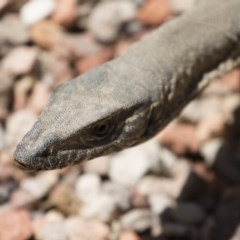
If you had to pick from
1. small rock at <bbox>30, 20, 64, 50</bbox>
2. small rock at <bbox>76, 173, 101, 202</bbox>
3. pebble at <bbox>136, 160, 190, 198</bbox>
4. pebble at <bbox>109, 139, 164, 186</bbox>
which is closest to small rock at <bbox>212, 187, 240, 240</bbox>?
pebble at <bbox>136, 160, 190, 198</bbox>

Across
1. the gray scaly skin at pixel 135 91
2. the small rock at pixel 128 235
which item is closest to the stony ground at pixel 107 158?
the small rock at pixel 128 235

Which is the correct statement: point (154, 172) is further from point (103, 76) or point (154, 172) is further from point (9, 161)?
point (103, 76)

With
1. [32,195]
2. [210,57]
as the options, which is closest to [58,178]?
[32,195]

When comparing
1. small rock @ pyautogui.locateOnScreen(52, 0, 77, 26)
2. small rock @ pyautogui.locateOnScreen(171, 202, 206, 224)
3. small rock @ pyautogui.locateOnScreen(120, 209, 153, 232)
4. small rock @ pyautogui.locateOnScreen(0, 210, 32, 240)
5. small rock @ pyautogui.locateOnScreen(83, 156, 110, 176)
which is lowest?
small rock @ pyautogui.locateOnScreen(171, 202, 206, 224)

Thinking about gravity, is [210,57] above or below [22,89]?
above

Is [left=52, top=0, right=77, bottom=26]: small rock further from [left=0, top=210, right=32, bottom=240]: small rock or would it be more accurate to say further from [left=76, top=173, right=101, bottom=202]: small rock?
[left=0, top=210, right=32, bottom=240]: small rock

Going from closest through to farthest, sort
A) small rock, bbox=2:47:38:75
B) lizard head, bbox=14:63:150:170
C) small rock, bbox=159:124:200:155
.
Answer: lizard head, bbox=14:63:150:170 < small rock, bbox=159:124:200:155 < small rock, bbox=2:47:38:75
